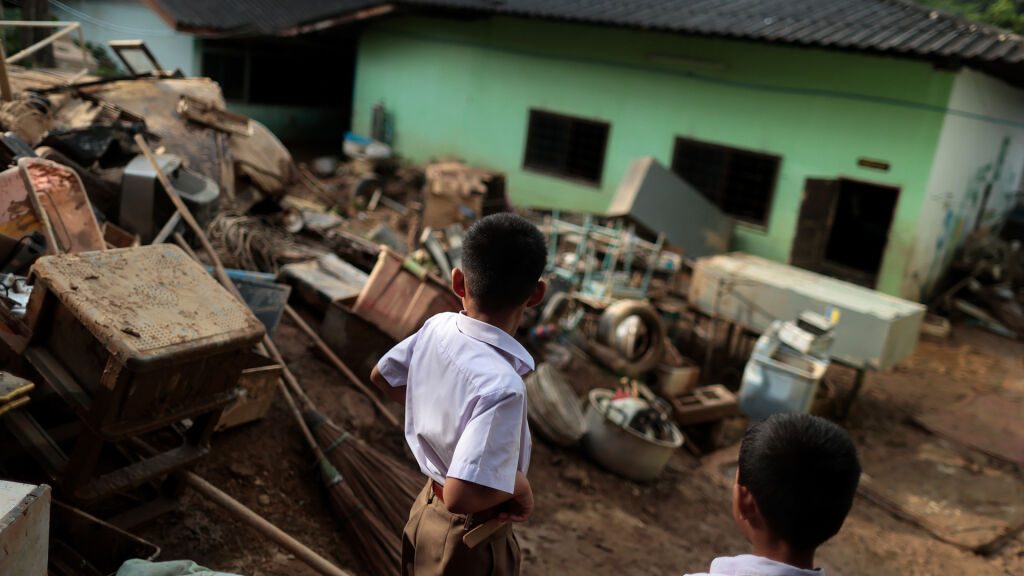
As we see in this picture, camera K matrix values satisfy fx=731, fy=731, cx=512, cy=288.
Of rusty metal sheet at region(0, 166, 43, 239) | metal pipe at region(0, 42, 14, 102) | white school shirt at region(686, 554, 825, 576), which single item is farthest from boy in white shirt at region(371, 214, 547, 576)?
metal pipe at region(0, 42, 14, 102)

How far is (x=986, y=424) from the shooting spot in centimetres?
865

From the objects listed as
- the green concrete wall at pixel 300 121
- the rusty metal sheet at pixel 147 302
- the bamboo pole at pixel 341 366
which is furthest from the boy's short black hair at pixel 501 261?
the green concrete wall at pixel 300 121

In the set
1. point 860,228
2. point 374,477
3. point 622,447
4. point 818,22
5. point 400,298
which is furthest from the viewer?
point 860,228

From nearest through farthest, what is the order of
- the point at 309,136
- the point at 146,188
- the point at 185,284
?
the point at 185,284
the point at 146,188
the point at 309,136

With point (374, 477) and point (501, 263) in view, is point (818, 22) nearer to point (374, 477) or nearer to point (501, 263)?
point (374, 477)

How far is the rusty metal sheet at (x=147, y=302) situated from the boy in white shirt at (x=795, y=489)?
2152mm

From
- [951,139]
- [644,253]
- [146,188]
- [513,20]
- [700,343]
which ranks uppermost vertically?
[513,20]

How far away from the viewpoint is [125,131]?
19.7ft

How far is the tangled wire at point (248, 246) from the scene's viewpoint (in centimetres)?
621

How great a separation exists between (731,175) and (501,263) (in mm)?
10806

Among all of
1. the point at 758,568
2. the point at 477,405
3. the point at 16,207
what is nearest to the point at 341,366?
the point at 16,207

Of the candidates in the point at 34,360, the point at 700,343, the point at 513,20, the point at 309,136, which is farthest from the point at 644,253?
the point at 309,136

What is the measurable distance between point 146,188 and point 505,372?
431cm

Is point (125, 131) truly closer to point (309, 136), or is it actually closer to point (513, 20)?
point (513, 20)
